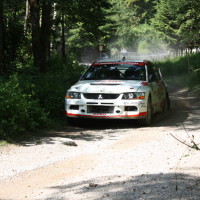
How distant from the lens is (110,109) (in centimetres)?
1151

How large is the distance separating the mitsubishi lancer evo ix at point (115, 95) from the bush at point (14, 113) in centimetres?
123

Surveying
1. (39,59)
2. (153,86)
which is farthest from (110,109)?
(39,59)

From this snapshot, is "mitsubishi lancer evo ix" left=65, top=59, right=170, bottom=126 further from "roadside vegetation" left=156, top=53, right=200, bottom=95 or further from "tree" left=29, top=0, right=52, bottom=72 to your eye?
"roadside vegetation" left=156, top=53, right=200, bottom=95

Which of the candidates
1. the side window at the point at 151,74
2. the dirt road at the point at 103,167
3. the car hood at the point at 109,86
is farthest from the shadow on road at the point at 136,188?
the side window at the point at 151,74

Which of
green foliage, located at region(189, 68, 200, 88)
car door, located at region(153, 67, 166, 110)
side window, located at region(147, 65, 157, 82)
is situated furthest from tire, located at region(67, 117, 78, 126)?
green foliage, located at region(189, 68, 200, 88)

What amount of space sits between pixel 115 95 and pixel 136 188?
19.7 feet

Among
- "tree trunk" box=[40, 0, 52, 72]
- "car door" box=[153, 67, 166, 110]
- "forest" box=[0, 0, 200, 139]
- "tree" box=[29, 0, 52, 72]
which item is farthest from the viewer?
"tree trunk" box=[40, 0, 52, 72]

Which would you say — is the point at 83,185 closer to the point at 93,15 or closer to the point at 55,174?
the point at 55,174

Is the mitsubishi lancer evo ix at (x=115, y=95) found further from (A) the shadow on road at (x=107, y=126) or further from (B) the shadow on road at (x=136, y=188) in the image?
(B) the shadow on road at (x=136, y=188)

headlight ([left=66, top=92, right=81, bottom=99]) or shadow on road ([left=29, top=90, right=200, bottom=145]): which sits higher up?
headlight ([left=66, top=92, right=81, bottom=99])

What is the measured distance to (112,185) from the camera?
580 cm

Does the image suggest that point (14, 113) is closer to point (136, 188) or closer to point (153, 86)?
point (153, 86)

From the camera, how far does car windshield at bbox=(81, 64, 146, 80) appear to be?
12.4 metres

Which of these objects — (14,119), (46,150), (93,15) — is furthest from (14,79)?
(93,15)
